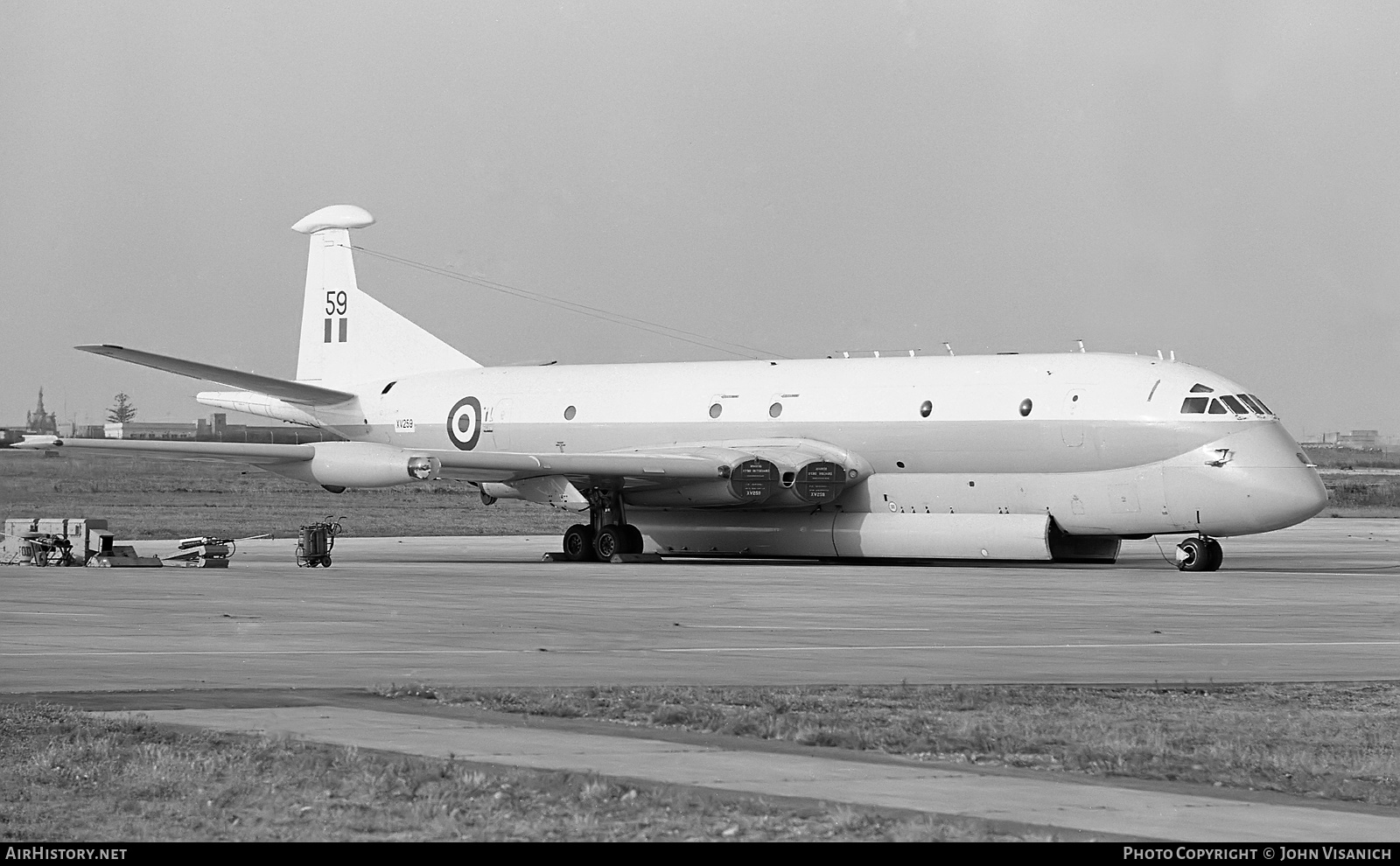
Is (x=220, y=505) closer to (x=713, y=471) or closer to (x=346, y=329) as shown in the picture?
(x=346, y=329)

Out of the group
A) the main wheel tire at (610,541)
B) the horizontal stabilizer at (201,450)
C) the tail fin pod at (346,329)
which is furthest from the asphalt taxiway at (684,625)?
the tail fin pod at (346,329)

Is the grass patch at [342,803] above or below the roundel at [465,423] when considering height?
below

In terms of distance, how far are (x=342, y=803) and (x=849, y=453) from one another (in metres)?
26.4

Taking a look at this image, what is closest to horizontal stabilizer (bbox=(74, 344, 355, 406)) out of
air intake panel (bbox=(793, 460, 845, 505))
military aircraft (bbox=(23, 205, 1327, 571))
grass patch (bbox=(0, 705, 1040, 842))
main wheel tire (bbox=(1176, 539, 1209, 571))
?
military aircraft (bbox=(23, 205, 1327, 571))

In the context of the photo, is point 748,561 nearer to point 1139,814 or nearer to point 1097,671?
point 1097,671

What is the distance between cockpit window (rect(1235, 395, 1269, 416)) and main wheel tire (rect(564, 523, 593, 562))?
1283 cm

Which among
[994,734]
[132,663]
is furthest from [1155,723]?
[132,663]

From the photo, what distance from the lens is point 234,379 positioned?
37375 mm

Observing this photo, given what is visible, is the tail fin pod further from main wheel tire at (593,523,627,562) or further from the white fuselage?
main wheel tire at (593,523,627,562)

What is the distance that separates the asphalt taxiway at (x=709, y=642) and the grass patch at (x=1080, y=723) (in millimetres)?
710

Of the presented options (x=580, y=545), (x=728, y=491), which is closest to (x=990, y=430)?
(x=728, y=491)

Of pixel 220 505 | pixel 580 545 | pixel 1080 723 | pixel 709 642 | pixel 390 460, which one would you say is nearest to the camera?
pixel 1080 723

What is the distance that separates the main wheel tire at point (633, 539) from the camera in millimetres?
35906

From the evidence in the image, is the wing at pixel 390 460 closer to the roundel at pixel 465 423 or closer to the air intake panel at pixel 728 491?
the air intake panel at pixel 728 491
